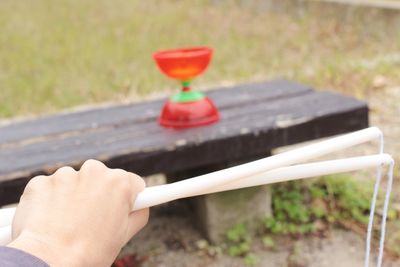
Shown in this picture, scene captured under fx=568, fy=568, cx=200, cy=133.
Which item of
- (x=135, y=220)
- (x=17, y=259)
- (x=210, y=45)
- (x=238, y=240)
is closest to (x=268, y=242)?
(x=238, y=240)

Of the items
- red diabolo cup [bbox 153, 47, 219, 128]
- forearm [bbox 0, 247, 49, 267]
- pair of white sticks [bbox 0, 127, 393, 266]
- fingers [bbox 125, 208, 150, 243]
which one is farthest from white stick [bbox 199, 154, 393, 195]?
red diabolo cup [bbox 153, 47, 219, 128]

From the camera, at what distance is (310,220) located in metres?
2.27

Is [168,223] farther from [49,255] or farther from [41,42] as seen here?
[41,42]

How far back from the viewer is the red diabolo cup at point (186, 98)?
195cm

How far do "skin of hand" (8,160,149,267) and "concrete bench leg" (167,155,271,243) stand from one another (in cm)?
132

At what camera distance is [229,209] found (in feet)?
7.02

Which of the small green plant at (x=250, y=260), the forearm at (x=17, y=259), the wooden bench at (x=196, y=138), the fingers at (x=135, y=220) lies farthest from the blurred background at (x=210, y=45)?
the forearm at (x=17, y=259)

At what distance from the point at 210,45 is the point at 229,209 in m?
3.70

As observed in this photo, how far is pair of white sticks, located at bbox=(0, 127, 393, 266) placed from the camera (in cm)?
72

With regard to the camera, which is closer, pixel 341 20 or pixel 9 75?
pixel 9 75

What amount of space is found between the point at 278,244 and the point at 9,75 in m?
3.59

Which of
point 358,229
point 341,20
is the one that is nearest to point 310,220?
point 358,229

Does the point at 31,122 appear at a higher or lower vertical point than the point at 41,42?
higher

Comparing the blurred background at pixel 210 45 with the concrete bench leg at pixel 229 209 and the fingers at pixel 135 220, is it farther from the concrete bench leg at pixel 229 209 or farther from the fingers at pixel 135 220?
the fingers at pixel 135 220
